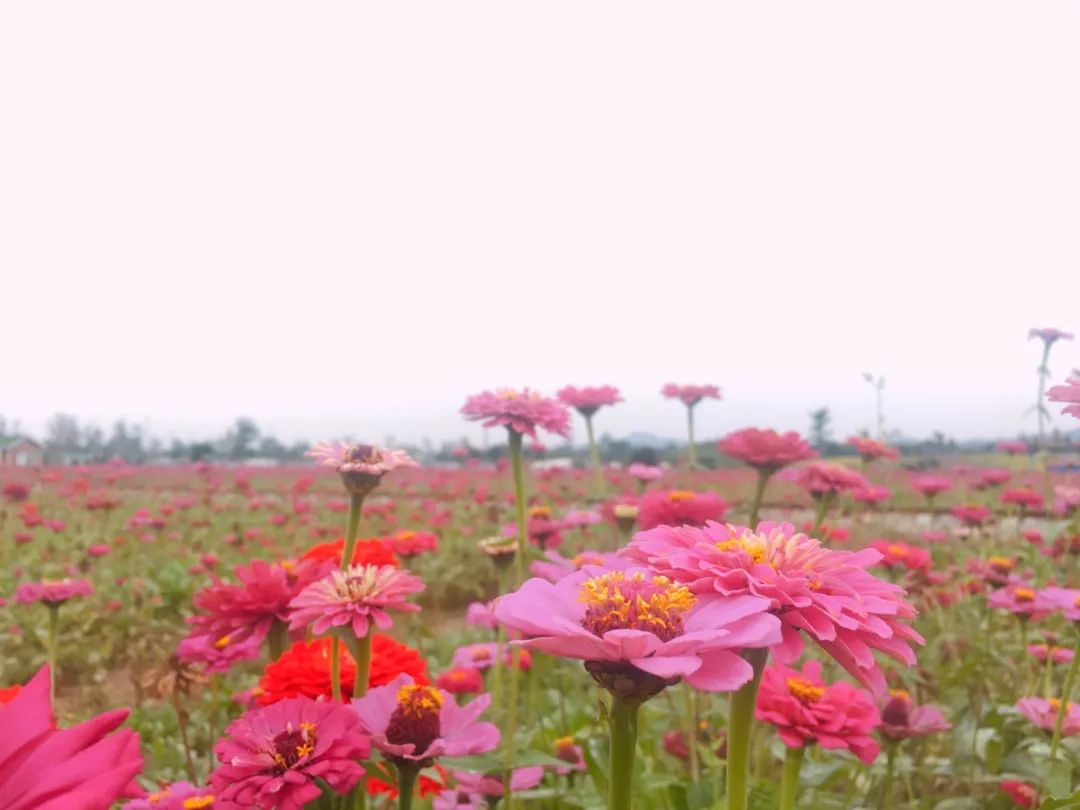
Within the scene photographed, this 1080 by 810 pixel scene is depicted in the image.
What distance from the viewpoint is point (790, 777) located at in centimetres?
98

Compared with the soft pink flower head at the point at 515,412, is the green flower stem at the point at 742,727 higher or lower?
lower

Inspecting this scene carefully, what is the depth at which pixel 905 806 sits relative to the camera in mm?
1761

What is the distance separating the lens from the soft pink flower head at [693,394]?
2375 mm

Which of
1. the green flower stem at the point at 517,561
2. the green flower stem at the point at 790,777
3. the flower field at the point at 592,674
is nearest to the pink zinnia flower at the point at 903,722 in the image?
the flower field at the point at 592,674

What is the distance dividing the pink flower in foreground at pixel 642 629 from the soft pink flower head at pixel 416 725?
34 cm

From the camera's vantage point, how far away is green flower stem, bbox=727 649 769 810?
61 cm

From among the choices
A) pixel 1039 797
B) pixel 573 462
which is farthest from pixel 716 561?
pixel 573 462

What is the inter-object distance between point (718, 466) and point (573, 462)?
73.0 inches

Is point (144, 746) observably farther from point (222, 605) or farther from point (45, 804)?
point (45, 804)

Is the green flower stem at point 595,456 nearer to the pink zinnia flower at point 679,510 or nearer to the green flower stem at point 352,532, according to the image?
the pink zinnia flower at point 679,510

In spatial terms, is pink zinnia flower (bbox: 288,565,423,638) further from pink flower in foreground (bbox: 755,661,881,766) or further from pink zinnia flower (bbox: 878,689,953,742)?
pink zinnia flower (bbox: 878,689,953,742)

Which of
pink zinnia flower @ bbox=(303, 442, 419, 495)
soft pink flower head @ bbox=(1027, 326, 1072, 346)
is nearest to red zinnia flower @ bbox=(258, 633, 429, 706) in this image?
pink zinnia flower @ bbox=(303, 442, 419, 495)

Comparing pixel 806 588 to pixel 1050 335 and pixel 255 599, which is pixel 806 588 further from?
pixel 1050 335

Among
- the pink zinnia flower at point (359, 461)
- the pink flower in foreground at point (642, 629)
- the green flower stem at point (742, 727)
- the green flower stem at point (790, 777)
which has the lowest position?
the green flower stem at point (790, 777)
